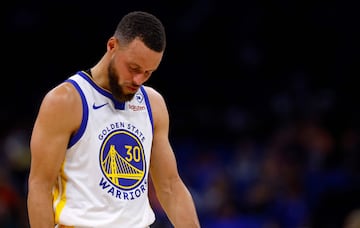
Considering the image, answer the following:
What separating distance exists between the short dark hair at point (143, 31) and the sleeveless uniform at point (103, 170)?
30cm

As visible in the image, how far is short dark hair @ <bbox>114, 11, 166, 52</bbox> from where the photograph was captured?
3676 mm

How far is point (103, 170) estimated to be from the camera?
3.71 m

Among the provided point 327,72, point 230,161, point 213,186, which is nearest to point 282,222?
point 213,186

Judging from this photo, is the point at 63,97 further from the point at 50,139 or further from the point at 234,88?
the point at 234,88

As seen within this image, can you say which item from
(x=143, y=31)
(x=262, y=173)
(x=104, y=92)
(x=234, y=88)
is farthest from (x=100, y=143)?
(x=234, y=88)

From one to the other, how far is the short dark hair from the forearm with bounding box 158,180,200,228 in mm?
832

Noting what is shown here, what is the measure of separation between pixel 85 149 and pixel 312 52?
7.87 m

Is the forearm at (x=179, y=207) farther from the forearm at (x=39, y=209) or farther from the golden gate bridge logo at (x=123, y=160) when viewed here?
the forearm at (x=39, y=209)

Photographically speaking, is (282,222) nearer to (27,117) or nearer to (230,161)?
(230,161)

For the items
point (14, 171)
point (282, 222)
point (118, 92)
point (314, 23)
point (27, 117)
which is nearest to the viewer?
point (118, 92)

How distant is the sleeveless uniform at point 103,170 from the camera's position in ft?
12.0

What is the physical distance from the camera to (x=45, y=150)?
3.54 meters

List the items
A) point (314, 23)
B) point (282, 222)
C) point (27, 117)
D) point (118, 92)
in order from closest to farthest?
1. point (118, 92)
2. point (282, 222)
3. point (27, 117)
4. point (314, 23)

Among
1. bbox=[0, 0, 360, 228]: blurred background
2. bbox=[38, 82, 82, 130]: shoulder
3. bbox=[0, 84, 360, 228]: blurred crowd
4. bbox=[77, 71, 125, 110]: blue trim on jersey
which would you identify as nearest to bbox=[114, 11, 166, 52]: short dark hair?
bbox=[77, 71, 125, 110]: blue trim on jersey
